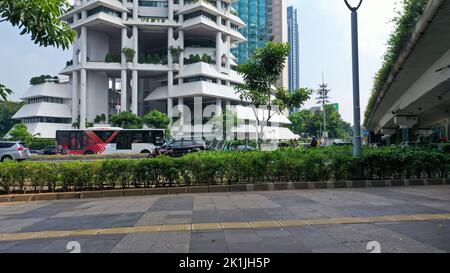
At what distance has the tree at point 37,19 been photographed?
4887mm

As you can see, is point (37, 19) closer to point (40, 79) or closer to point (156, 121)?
point (156, 121)

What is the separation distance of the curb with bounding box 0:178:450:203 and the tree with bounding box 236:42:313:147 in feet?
17.3

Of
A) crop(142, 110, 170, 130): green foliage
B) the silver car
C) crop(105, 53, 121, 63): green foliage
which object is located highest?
crop(105, 53, 121, 63): green foliage

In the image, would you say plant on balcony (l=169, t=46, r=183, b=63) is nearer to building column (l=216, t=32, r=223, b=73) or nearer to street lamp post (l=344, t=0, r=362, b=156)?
building column (l=216, t=32, r=223, b=73)

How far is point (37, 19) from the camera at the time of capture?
498cm

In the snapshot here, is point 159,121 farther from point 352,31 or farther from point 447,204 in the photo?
point 447,204

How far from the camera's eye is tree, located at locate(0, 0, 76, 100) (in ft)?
16.0

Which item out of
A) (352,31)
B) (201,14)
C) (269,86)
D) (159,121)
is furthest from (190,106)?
(352,31)

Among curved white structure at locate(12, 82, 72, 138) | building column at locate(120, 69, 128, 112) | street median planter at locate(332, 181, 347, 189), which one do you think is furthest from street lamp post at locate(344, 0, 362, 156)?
curved white structure at locate(12, 82, 72, 138)

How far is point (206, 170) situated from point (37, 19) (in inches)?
273

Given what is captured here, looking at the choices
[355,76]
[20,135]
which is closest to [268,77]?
[355,76]

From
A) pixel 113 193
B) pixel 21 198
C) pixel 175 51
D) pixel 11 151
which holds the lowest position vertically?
pixel 21 198
